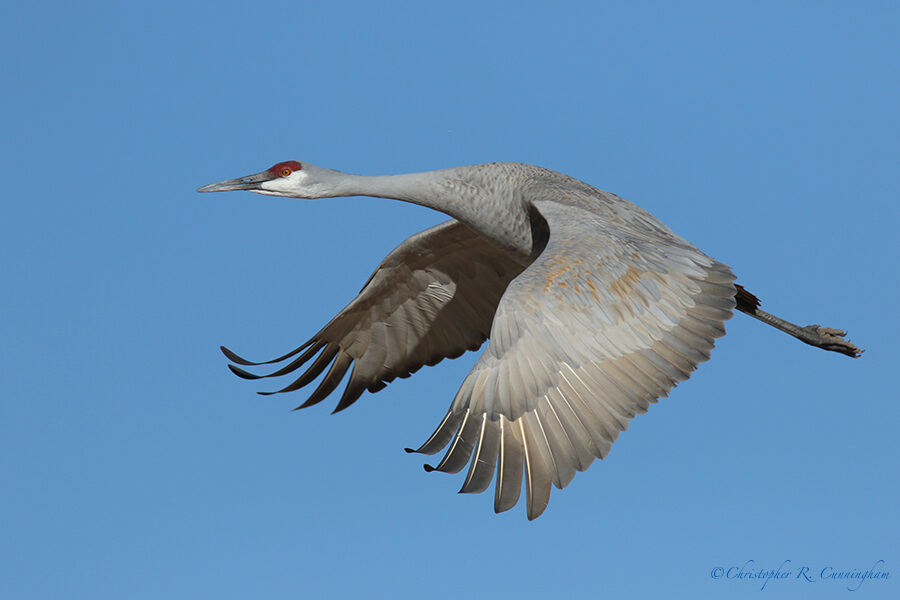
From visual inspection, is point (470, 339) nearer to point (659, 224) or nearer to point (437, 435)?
point (659, 224)

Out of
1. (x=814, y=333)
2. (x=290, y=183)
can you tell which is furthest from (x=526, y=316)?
(x=814, y=333)

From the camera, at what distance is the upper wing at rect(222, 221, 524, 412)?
8.48m

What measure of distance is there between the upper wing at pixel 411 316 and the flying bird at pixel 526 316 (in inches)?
0.5

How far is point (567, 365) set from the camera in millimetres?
5816

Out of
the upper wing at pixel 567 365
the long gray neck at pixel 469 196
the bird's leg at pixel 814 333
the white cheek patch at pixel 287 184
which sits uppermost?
the white cheek patch at pixel 287 184

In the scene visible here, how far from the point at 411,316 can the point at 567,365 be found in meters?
3.11

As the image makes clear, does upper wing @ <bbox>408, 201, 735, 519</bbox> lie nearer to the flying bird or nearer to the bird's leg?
the flying bird

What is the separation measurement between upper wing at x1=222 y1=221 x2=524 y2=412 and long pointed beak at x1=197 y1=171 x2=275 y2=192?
1280 mm

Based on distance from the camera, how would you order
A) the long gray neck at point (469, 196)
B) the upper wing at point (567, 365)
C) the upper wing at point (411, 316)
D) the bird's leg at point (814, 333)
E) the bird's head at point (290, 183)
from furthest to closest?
the upper wing at point (411, 316)
the bird's leg at point (814, 333)
the bird's head at point (290, 183)
the long gray neck at point (469, 196)
the upper wing at point (567, 365)

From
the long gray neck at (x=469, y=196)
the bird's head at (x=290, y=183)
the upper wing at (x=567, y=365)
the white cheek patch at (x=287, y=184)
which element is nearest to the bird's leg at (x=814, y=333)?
the upper wing at (x=567, y=365)

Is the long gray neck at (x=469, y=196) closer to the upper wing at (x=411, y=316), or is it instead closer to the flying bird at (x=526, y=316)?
the flying bird at (x=526, y=316)

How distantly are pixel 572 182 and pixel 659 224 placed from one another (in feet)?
2.49

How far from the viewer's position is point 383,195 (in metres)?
7.63

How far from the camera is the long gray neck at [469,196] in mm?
7551
